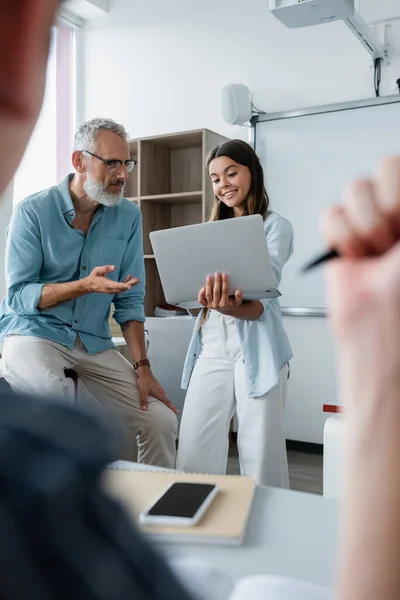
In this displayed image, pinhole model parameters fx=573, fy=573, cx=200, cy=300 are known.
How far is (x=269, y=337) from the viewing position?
6.57ft

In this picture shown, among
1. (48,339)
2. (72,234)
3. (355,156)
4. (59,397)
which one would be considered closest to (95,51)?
(355,156)

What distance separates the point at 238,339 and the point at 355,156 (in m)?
1.82

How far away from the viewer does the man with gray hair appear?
6.52 ft

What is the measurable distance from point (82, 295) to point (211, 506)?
128cm

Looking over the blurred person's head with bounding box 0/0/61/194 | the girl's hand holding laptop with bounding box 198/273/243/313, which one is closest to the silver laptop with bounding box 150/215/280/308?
the girl's hand holding laptop with bounding box 198/273/243/313

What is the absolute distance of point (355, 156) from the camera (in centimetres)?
336

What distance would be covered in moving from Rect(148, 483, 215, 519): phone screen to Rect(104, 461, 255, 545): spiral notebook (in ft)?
0.06

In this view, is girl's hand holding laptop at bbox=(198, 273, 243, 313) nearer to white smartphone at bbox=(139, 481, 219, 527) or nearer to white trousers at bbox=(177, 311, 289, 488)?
white trousers at bbox=(177, 311, 289, 488)

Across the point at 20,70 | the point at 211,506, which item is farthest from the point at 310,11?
the point at 20,70

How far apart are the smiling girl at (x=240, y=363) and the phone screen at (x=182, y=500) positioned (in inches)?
40.9

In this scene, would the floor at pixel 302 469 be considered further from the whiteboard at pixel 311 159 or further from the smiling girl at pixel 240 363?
the whiteboard at pixel 311 159

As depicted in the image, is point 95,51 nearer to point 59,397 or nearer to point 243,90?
point 243,90

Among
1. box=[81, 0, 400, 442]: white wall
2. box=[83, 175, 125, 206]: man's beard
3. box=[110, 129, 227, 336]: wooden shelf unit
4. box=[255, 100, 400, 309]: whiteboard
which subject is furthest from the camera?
box=[110, 129, 227, 336]: wooden shelf unit

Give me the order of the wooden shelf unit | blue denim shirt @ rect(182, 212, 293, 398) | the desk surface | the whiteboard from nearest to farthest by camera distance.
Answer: the desk surface, blue denim shirt @ rect(182, 212, 293, 398), the whiteboard, the wooden shelf unit
